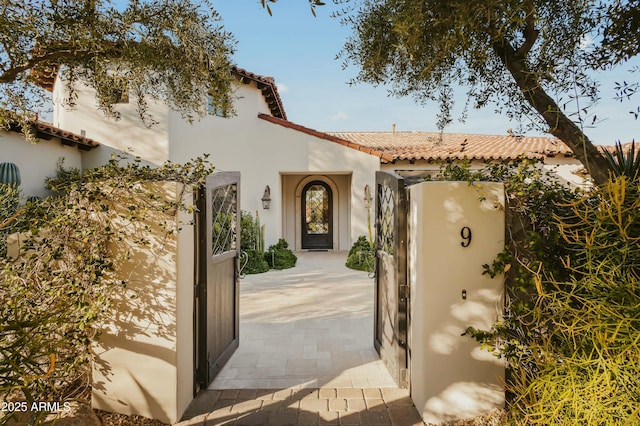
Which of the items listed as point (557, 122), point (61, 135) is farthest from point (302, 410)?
point (61, 135)

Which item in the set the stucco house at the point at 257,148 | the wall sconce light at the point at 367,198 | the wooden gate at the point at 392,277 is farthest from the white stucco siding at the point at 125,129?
Answer: the wooden gate at the point at 392,277

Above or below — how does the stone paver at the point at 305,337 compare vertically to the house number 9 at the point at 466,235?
below

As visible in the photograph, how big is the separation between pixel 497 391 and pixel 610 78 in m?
3.04

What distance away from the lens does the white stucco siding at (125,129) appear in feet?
40.6

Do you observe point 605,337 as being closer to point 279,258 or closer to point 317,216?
point 279,258

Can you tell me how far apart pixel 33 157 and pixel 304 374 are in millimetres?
9869

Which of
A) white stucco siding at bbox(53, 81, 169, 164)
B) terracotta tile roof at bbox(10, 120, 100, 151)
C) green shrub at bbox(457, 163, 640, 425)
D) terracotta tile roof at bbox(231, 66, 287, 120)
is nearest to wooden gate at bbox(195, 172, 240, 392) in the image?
green shrub at bbox(457, 163, 640, 425)

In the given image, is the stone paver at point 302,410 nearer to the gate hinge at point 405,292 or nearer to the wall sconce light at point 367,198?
the gate hinge at point 405,292

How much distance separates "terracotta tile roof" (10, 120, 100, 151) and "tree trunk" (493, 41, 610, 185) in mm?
9751

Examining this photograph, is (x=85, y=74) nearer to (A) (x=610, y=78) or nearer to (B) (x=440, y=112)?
(B) (x=440, y=112)

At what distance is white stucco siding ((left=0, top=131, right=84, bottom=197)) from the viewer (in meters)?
9.07

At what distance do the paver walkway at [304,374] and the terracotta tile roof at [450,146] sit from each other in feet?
16.8

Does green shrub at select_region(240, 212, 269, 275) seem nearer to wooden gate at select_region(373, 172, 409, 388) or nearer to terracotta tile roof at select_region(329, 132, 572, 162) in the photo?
terracotta tile roof at select_region(329, 132, 572, 162)

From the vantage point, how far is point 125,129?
41.5ft
